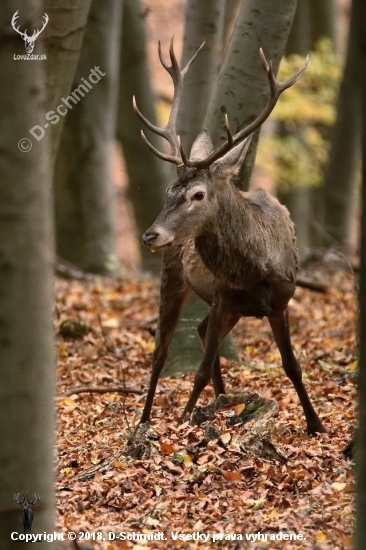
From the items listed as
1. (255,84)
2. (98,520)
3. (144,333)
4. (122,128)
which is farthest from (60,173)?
(98,520)

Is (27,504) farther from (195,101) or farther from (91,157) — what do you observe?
(91,157)

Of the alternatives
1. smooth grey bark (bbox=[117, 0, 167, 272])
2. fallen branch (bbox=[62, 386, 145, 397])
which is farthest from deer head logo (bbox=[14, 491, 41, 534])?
smooth grey bark (bbox=[117, 0, 167, 272])

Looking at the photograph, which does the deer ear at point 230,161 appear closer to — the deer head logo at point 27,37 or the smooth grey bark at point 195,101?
the smooth grey bark at point 195,101

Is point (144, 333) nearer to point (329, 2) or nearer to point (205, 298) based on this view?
point (205, 298)

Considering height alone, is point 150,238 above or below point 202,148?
below

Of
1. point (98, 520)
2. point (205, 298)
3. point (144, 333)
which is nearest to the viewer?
point (98, 520)

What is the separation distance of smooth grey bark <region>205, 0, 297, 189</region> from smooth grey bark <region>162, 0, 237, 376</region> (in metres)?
0.84

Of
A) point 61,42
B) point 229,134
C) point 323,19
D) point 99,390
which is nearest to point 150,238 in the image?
point 229,134

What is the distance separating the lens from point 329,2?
1998cm

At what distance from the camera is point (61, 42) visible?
7.52m

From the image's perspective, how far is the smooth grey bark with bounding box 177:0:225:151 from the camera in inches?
345

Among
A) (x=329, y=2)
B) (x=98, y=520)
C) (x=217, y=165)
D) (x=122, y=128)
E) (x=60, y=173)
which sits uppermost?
(x=329, y=2)

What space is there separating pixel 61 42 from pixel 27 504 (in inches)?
199

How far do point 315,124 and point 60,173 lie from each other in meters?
8.29
